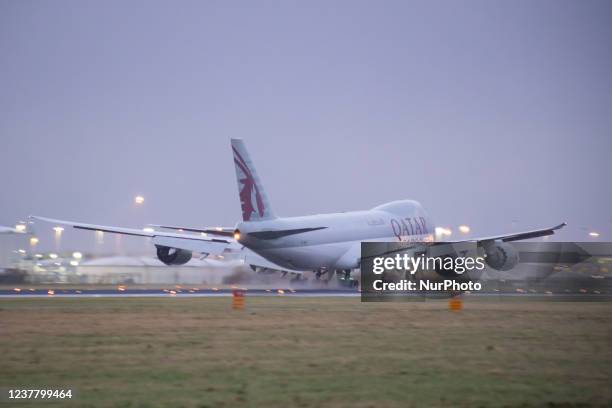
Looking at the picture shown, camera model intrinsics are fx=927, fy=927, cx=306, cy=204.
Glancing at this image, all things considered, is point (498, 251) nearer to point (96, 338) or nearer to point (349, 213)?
point (349, 213)

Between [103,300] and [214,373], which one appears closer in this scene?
[214,373]

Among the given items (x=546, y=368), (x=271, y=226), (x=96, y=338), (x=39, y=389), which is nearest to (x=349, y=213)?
(x=271, y=226)

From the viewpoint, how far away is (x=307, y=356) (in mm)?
24312

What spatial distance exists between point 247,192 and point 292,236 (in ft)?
13.5

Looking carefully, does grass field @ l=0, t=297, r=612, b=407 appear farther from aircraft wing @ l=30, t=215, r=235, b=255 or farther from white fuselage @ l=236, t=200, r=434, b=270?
aircraft wing @ l=30, t=215, r=235, b=255

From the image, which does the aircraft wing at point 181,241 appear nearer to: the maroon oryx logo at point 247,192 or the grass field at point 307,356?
the maroon oryx logo at point 247,192

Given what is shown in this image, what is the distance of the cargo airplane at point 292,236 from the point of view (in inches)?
2264

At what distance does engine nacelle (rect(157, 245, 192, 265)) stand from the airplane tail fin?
32.0 ft

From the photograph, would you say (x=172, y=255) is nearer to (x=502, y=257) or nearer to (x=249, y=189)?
(x=249, y=189)

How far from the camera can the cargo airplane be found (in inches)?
2264

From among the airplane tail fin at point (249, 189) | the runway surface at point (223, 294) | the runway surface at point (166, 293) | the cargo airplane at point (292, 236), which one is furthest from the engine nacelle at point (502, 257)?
the airplane tail fin at point (249, 189)

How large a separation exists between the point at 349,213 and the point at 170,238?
42.4 ft

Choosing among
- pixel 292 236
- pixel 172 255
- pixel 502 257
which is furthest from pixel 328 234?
pixel 502 257

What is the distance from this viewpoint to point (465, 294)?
5575cm
